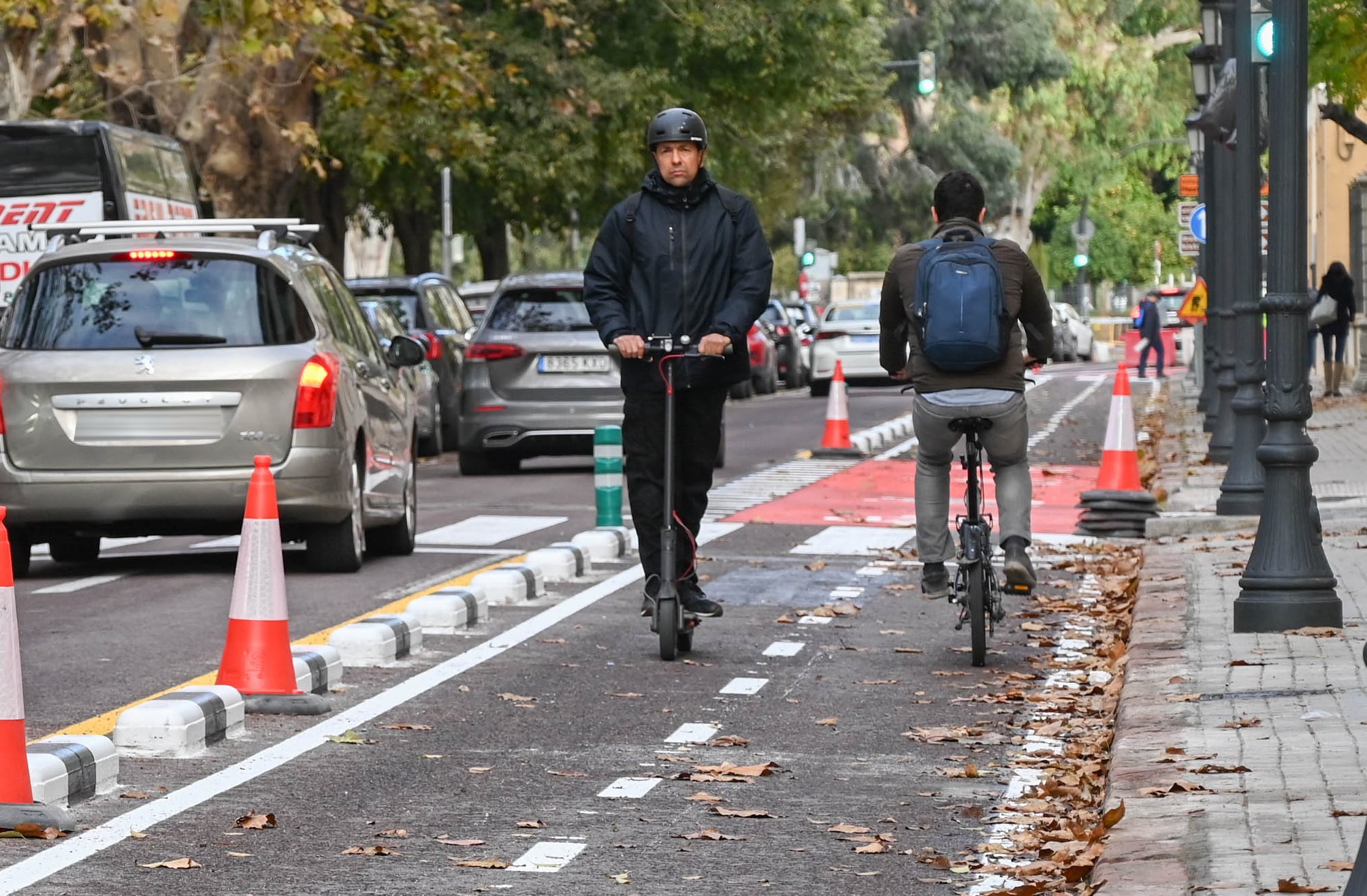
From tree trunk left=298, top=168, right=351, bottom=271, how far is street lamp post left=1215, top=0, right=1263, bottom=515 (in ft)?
74.0

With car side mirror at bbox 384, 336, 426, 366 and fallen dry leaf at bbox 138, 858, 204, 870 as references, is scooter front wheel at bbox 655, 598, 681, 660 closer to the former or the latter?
fallen dry leaf at bbox 138, 858, 204, 870

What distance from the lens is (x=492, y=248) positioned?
44.3 m

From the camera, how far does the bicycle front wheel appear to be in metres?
9.95

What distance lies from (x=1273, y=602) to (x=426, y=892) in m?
5.19

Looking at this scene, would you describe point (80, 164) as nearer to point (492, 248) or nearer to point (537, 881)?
point (537, 881)

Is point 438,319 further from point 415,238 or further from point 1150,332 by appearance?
point 1150,332

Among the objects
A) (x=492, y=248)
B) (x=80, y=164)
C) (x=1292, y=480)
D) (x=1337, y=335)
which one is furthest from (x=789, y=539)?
(x=492, y=248)

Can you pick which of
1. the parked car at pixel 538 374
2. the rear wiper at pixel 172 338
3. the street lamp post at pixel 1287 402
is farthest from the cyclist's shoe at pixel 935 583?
the parked car at pixel 538 374

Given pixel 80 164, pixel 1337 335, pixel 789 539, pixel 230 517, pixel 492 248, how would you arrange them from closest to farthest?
pixel 230 517
pixel 789 539
pixel 80 164
pixel 1337 335
pixel 492 248

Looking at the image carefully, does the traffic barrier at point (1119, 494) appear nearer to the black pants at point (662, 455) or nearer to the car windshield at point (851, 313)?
the black pants at point (662, 455)

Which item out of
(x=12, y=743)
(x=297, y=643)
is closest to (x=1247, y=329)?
(x=297, y=643)

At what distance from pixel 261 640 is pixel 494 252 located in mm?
35835

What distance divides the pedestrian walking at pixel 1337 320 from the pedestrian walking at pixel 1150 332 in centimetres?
1105

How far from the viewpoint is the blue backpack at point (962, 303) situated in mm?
9938
